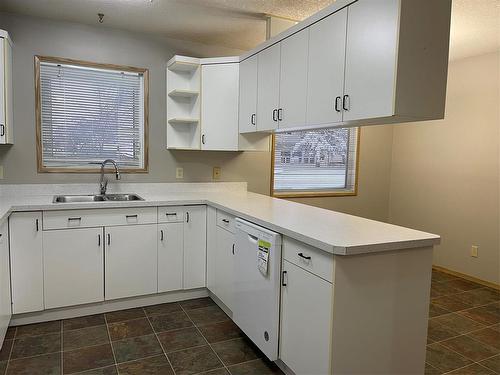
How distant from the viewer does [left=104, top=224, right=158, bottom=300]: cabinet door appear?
121 inches

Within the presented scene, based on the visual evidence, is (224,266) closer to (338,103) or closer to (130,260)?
(130,260)

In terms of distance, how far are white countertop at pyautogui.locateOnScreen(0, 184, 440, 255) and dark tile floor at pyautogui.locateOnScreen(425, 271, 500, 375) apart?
1049mm

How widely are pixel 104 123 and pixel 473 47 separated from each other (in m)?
3.67

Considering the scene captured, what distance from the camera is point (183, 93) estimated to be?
3.59 metres

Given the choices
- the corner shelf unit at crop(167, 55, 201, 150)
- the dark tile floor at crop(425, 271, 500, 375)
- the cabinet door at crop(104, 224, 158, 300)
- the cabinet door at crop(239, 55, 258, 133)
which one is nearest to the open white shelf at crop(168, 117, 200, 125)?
the corner shelf unit at crop(167, 55, 201, 150)

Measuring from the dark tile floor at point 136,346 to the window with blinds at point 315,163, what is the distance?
188 cm

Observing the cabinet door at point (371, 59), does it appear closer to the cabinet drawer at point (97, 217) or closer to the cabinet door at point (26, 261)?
the cabinet drawer at point (97, 217)

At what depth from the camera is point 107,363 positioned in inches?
93.4

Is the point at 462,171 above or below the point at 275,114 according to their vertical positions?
below

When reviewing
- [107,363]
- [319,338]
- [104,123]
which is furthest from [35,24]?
[319,338]

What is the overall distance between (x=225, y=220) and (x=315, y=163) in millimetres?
2038

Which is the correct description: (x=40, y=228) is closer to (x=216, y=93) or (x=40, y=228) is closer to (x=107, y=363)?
(x=107, y=363)

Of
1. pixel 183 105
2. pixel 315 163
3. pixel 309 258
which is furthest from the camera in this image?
pixel 315 163

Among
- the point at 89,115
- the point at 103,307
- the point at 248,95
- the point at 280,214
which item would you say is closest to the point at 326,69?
the point at 280,214
